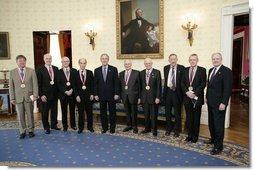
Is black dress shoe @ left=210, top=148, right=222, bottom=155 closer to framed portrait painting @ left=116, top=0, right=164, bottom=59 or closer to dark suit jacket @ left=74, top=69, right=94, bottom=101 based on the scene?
dark suit jacket @ left=74, top=69, right=94, bottom=101

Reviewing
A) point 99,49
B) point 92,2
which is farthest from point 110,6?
point 99,49

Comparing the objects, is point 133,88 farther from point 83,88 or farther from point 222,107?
point 222,107

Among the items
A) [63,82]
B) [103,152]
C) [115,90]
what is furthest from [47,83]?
[103,152]

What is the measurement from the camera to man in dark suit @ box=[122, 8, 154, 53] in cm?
667

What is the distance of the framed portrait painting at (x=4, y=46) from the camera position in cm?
761

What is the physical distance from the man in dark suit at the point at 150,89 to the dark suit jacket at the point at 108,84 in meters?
0.56

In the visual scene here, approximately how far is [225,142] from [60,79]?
3549 mm

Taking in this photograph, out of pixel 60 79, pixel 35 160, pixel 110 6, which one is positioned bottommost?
pixel 35 160

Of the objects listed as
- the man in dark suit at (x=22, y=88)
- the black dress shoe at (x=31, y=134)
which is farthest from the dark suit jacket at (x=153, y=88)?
the black dress shoe at (x=31, y=134)

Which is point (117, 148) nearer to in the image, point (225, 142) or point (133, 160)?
point (133, 160)

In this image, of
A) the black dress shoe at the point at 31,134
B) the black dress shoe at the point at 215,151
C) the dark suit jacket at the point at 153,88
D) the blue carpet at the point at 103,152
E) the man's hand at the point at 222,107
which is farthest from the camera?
the black dress shoe at the point at 31,134

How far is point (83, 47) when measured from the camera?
756 centimetres

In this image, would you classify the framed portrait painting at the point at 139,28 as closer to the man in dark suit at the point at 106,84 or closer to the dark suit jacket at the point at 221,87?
the man in dark suit at the point at 106,84

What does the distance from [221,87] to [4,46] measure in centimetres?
653
